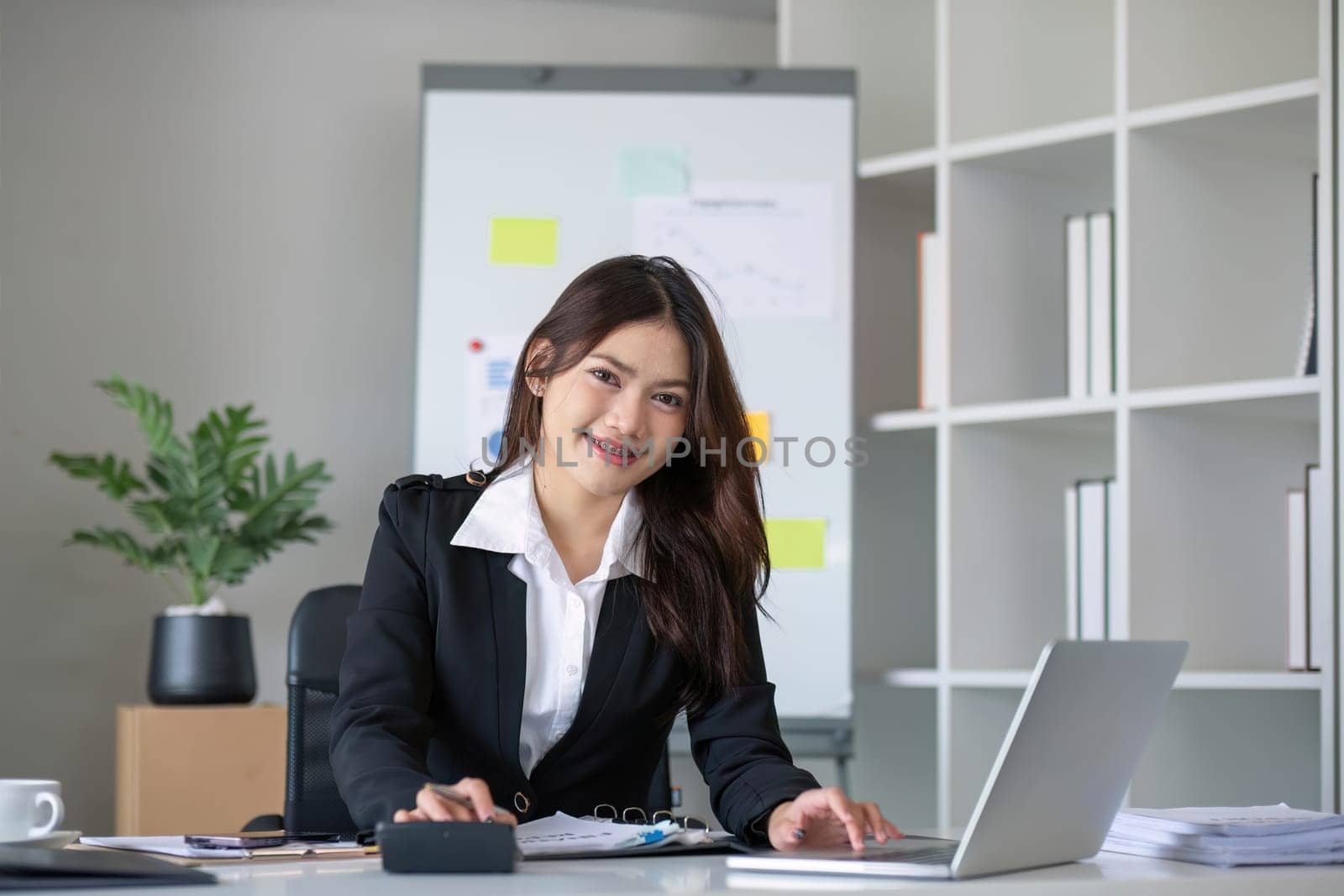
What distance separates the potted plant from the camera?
100 inches

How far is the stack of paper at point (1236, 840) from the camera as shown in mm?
1157

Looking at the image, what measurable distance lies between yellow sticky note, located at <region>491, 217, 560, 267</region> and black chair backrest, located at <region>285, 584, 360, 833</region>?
38.9 inches

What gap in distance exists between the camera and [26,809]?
112 cm

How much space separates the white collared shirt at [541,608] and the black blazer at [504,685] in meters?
0.01

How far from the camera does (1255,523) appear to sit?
255 cm

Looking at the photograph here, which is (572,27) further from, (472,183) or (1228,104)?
(1228,104)

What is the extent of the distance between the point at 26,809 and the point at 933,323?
6.16 ft

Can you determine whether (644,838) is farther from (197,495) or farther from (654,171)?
(654,171)

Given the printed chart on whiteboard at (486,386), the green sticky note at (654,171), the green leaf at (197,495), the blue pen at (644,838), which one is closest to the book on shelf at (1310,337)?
the green sticky note at (654,171)

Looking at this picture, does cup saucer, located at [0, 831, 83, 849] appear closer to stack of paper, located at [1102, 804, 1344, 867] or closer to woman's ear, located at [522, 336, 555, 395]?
woman's ear, located at [522, 336, 555, 395]

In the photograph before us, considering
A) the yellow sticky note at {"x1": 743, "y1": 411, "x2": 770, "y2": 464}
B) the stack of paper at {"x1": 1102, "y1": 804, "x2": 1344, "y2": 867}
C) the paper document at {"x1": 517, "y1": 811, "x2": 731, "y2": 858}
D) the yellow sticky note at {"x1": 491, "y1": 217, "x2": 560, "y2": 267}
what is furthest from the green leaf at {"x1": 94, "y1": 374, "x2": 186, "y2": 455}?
the stack of paper at {"x1": 1102, "y1": 804, "x2": 1344, "y2": 867}

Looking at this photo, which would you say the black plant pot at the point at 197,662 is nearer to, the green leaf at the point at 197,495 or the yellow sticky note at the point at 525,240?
the green leaf at the point at 197,495

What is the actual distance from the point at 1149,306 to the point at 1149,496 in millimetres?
324

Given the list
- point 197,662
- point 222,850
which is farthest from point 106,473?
point 222,850
